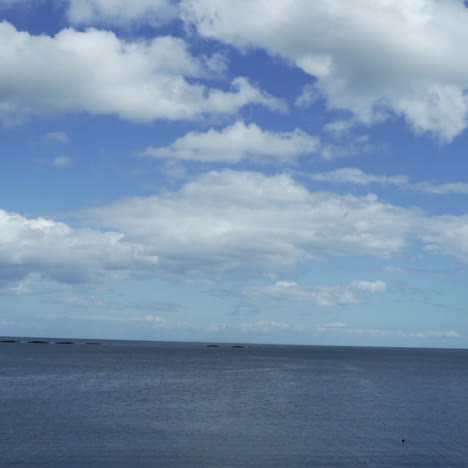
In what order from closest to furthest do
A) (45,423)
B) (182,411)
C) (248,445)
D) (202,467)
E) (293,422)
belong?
1. (202,467)
2. (248,445)
3. (45,423)
4. (293,422)
5. (182,411)

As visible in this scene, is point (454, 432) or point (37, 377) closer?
point (454, 432)

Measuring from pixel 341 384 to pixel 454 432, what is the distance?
55063 millimetres

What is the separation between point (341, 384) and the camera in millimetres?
115000

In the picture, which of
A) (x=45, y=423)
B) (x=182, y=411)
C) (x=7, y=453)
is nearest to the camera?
(x=7, y=453)

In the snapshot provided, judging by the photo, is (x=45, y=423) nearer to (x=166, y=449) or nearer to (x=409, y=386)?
(x=166, y=449)

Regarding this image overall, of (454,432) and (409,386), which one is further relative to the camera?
(409,386)

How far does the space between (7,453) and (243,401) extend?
141ft

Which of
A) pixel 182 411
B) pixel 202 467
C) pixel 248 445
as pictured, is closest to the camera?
pixel 202 467

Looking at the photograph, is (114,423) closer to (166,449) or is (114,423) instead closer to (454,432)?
(166,449)

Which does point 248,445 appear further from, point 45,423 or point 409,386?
point 409,386

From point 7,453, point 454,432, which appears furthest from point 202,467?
point 454,432

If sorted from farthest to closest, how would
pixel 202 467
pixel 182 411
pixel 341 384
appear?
pixel 341 384 → pixel 182 411 → pixel 202 467

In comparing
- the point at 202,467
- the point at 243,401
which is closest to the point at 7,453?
the point at 202,467

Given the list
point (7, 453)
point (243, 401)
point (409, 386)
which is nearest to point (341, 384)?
point (409, 386)
